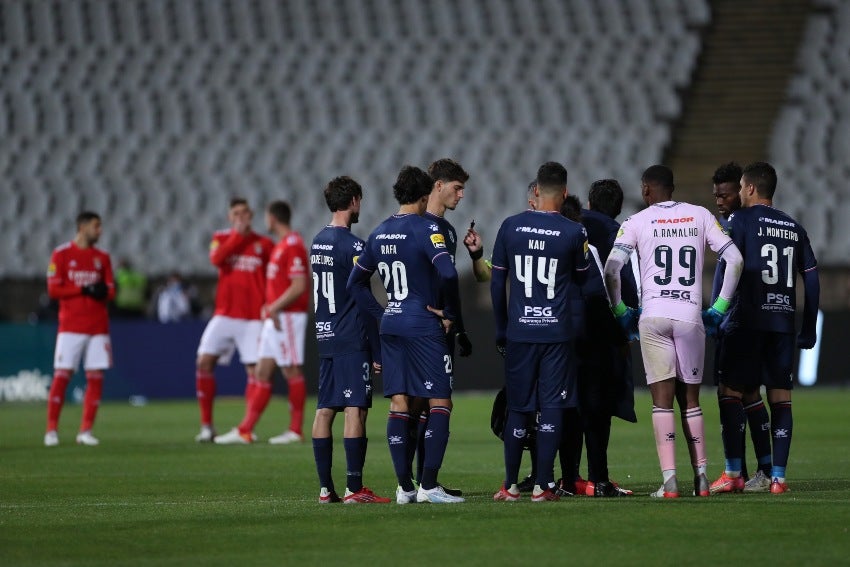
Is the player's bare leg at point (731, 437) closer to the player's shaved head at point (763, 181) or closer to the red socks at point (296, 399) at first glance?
the player's shaved head at point (763, 181)

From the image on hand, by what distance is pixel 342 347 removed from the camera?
9.29 meters

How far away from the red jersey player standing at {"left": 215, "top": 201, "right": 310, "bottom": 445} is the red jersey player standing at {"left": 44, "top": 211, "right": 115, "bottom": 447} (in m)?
1.47

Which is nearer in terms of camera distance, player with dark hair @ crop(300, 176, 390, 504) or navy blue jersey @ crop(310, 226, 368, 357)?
player with dark hair @ crop(300, 176, 390, 504)

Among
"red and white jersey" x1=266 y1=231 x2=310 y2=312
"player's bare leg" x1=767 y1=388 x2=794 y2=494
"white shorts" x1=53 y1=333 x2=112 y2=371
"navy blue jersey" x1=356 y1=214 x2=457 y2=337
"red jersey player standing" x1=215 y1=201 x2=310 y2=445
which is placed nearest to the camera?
"navy blue jersey" x1=356 y1=214 x2=457 y2=337

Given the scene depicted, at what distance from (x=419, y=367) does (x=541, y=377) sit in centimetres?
74

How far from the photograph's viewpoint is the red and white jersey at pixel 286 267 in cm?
1445

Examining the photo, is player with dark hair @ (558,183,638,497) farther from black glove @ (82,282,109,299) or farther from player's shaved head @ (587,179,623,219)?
black glove @ (82,282,109,299)

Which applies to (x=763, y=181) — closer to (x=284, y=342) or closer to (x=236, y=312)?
(x=284, y=342)

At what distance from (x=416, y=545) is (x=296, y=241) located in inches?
304

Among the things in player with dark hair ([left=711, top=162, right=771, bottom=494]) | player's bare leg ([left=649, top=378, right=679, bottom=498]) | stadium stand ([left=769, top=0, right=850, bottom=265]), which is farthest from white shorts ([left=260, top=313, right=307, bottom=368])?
stadium stand ([left=769, top=0, right=850, bottom=265])

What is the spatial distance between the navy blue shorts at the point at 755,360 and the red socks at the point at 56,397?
7.87 metres

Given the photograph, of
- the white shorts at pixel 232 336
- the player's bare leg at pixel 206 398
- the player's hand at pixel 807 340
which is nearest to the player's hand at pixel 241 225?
the white shorts at pixel 232 336

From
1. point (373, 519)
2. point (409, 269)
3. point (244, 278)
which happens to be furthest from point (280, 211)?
point (373, 519)

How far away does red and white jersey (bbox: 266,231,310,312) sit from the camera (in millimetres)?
14453
